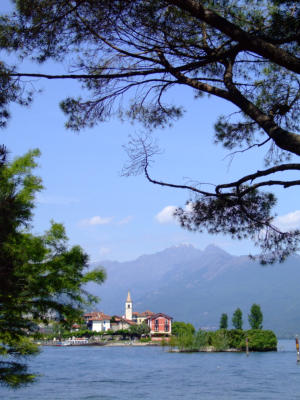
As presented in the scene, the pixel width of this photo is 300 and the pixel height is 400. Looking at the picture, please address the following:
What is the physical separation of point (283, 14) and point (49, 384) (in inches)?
1140

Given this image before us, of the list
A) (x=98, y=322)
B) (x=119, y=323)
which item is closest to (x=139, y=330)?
(x=119, y=323)

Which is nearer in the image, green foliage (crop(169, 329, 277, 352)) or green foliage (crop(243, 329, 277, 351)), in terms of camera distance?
green foliage (crop(169, 329, 277, 352))

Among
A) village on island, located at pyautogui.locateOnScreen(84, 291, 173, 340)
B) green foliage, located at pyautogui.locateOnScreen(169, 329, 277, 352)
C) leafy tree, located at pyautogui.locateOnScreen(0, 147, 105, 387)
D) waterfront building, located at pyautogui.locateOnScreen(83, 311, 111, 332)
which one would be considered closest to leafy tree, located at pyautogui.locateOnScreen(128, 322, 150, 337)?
village on island, located at pyautogui.locateOnScreen(84, 291, 173, 340)

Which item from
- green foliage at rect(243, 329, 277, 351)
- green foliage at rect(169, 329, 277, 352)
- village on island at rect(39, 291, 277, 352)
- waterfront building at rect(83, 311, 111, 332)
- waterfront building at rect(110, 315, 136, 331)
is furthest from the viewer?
waterfront building at rect(83, 311, 111, 332)

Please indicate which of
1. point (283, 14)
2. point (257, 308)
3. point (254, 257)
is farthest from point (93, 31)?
point (257, 308)

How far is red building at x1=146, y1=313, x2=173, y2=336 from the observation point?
12781 centimetres

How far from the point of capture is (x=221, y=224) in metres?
7.86

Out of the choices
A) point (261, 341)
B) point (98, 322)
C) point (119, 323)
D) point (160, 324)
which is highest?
point (98, 322)

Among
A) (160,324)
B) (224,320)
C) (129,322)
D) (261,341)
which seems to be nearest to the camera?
(261,341)

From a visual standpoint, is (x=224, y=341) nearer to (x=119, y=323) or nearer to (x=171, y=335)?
(x=171, y=335)

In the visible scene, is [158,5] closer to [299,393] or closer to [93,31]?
[93,31]

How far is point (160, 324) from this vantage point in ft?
422

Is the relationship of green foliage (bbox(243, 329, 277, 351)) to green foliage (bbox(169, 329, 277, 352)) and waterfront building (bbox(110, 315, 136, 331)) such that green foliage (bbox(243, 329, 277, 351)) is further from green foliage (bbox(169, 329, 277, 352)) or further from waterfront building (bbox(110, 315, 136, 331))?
waterfront building (bbox(110, 315, 136, 331))

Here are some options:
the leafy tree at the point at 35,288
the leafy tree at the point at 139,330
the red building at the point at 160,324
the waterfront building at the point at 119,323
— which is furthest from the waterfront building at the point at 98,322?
the leafy tree at the point at 35,288
